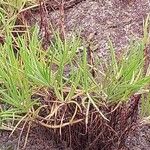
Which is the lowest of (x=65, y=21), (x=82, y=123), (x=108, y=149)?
(x=108, y=149)

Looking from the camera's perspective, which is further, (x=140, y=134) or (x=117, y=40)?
(x=117, y=40)

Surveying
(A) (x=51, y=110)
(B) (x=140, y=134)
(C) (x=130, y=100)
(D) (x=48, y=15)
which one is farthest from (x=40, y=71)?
(D) (x=48, y=15)

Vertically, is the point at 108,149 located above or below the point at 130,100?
below

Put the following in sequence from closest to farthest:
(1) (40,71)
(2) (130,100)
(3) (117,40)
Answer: (1) (40,71)
(2) (130,100)
(3) (117,40)

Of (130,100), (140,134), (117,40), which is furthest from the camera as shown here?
(117,40)

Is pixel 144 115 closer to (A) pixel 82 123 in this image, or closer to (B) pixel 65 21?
(A) pixel 82 123

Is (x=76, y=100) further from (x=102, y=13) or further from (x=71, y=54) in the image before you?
(x=102, y=13)
